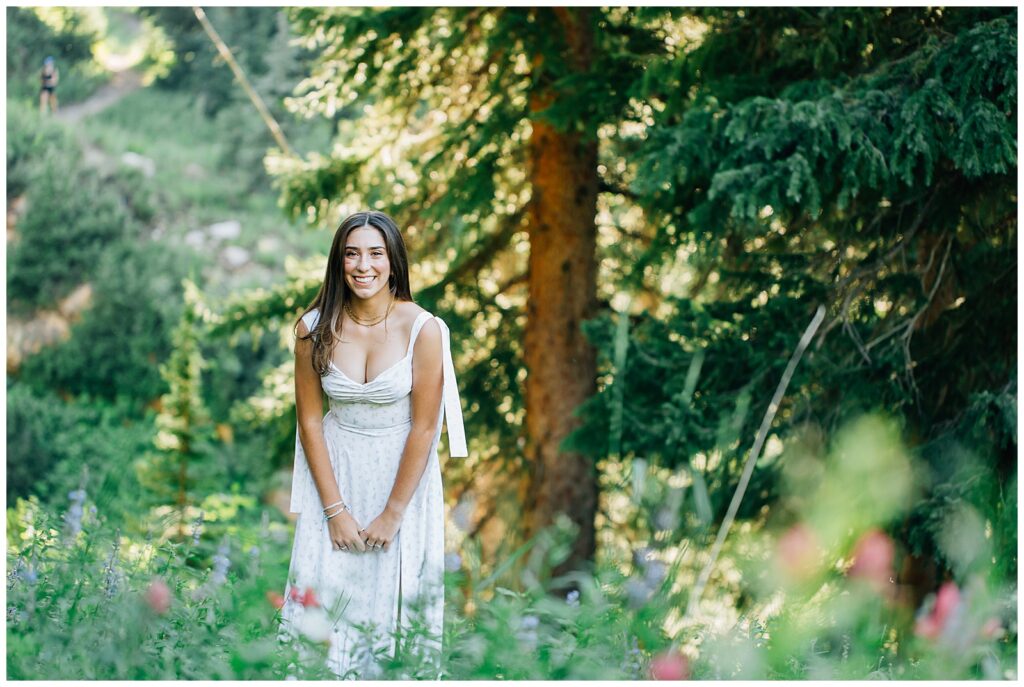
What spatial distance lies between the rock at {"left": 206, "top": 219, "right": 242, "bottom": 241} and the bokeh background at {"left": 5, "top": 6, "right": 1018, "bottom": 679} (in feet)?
22.1

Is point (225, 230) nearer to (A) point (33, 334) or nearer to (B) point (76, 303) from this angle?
(B) point (76, 303)

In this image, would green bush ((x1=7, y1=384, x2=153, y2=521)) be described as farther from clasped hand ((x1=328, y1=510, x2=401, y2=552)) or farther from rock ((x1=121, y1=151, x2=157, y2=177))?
clasped hand ((x1=328, y1=510, x2=401, y2=552))

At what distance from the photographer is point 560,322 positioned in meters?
6.88

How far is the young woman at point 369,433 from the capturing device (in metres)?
3.05

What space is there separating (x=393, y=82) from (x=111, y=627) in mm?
4876

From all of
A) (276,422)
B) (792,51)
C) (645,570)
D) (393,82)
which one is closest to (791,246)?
(792,51)

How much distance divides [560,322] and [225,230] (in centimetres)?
1105

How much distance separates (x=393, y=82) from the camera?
257 inches

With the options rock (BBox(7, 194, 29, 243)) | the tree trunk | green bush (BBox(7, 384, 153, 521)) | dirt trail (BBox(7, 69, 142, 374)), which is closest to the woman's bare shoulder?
the tree trunk

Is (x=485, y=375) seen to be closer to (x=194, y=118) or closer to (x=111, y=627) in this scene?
(x=111, y=627)

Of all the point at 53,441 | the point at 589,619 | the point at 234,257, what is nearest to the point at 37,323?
the point at 53,441

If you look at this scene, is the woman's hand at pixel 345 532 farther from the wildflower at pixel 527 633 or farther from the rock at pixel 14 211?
the rock at pixel 14 211

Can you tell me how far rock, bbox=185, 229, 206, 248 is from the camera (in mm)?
16062

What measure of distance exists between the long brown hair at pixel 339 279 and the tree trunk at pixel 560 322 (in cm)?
378
